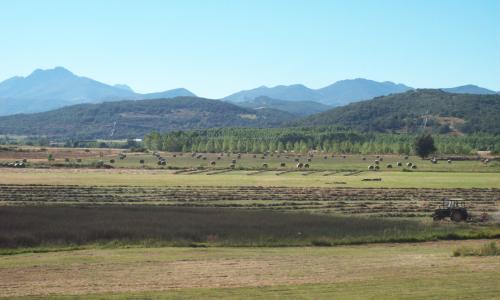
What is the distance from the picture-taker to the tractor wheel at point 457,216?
43741 mm

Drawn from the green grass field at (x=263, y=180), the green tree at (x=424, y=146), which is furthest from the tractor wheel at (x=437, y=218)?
the green tree at (x=424, y=146)

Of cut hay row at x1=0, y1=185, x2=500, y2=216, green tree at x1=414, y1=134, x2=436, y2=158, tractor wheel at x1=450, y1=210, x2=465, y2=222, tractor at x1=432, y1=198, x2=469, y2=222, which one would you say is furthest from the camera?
green tree at x1=414, y1=134, x2=436, y2=158

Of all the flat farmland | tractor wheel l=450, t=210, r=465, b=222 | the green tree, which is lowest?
the flat farmland

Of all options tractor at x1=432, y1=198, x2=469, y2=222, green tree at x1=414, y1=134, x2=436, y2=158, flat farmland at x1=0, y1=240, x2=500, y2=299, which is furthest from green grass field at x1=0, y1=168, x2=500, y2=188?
green tree at x1=414, y1=134, x2=436, y2=158

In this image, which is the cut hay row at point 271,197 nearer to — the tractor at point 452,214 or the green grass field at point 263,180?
the tractor at point 452,214

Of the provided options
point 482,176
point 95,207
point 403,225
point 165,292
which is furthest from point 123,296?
point 482,176

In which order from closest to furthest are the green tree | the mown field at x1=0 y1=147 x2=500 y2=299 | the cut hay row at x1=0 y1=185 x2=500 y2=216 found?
1. the mown field at x1=0 y1=147 x2=500 y2=299
2. the cut hay row at x1=0 y1=185 x2=500 y2=216
3. the green tree

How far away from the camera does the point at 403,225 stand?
40.1m

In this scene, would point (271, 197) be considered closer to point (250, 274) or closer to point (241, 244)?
point (241, 244)

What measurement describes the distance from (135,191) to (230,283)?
4434cm

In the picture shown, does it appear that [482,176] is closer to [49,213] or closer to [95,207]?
[95,207]

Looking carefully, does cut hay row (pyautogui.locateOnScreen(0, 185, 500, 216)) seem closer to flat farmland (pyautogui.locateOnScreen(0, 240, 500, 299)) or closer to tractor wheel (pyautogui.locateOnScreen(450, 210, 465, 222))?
tractor wheel (pyautogui.locateOnScreen(450, 210, 465, 222))

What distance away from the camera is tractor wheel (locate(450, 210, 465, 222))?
43741 mm

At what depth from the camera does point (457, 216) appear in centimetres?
4381
